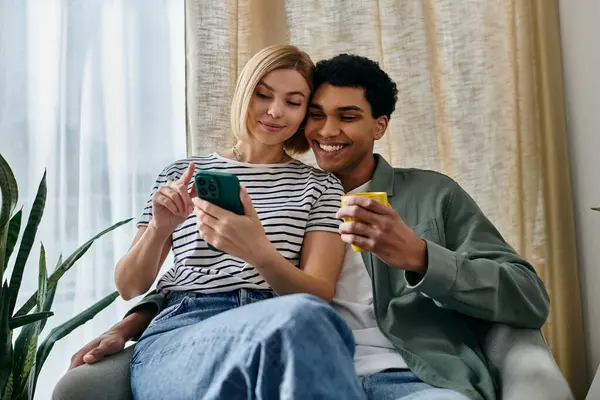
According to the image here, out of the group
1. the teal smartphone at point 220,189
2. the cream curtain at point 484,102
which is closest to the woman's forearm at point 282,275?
the teal smartphone at point 220,189

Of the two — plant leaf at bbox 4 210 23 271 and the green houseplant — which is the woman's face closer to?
the green houseplant

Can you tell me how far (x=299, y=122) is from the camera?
1.73m

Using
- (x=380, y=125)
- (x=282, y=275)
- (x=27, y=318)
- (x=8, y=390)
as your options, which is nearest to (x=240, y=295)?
(x=282, y=275)

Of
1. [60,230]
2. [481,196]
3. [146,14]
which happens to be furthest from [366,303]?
[146,14]

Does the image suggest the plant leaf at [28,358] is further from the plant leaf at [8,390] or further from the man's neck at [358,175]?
the man's neck at [358,175]

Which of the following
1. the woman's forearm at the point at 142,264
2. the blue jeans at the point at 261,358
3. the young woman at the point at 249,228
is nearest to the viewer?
the blue jeans at the point at 261,358

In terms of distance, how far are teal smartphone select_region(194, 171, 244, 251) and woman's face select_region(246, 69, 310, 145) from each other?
0.34m

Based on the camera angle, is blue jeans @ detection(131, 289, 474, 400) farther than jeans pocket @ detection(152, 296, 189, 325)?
No

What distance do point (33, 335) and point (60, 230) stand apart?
0.54 m

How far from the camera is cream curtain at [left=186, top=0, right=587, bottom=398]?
2.17 m

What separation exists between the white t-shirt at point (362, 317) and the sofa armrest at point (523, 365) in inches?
8.6

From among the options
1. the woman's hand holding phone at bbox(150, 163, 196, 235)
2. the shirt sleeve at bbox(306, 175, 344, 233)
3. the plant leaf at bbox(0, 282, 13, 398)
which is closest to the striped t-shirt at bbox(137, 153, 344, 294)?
the shirt sleeve at bbox(306, 175, 344, 233)

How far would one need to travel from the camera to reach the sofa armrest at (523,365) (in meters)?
1.27

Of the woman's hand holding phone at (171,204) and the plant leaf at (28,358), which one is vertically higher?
the woman's hand holding phone at (171,204)
